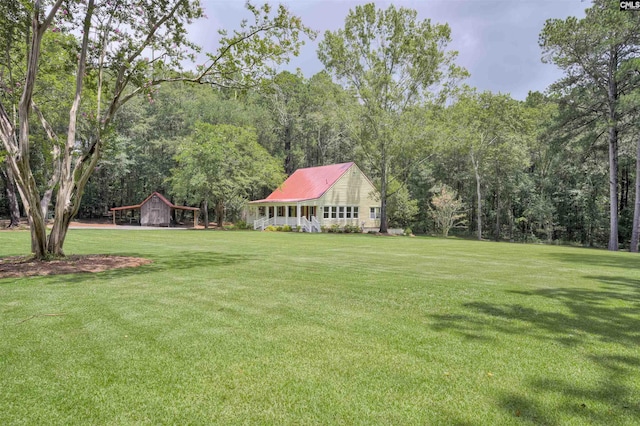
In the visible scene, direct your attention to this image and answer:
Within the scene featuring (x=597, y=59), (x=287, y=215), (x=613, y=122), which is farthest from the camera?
(x=287, y=215)

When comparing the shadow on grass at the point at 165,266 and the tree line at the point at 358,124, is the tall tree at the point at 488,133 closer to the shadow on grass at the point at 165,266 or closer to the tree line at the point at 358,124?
the tree line at the point at 358,124

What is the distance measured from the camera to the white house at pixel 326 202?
3120cm

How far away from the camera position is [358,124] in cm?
2845

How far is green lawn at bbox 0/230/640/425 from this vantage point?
259 cm

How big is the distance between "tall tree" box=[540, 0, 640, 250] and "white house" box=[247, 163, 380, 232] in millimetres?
16633

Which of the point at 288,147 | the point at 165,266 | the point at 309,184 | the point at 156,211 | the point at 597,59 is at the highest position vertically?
the point at 597,59

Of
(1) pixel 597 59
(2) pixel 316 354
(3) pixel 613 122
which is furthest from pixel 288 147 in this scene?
(2) pixel 316 354

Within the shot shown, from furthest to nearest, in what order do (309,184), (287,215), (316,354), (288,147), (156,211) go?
(288,147), (156,211), (309,184), (287,215), (316,354)

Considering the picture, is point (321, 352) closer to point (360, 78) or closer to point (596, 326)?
point (596, 326)

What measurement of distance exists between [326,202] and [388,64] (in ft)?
39.1

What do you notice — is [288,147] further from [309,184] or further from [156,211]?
[156,211]

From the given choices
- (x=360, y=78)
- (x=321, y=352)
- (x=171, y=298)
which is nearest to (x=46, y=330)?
(x=171, y=298)

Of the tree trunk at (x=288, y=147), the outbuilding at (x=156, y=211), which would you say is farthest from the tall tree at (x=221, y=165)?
the tree trunk at (x=288, y=147)

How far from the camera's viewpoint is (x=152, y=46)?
34.6ft
